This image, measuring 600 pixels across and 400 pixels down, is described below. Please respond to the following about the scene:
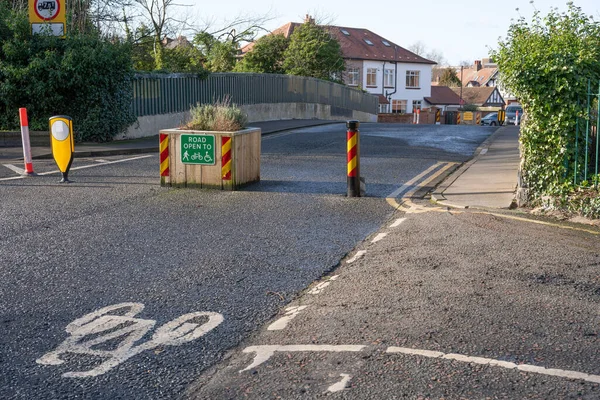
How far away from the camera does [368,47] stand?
243 feet

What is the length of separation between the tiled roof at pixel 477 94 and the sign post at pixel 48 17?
8686 centimetres

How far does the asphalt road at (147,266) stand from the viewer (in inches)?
166

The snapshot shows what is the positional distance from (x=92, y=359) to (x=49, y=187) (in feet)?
24.5

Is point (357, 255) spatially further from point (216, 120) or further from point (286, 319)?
point (216, 120)

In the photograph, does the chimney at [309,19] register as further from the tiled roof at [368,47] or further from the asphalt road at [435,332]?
the asphalt road at [435,332]

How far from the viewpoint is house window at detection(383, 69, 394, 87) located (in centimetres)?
7462

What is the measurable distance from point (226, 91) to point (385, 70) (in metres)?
49.2

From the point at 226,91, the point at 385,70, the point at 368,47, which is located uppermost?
the point at 368,47

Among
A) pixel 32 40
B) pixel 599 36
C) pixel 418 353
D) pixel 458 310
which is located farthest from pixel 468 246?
pixel 32 40

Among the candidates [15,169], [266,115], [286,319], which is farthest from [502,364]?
[266,115]

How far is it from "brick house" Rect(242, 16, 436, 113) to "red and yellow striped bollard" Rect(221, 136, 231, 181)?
59.6 meters

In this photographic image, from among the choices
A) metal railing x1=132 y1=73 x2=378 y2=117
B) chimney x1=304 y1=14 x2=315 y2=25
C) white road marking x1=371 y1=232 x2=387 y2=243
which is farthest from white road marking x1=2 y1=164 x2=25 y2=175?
chimney x1=304 y1=14 x2=315 y2=25

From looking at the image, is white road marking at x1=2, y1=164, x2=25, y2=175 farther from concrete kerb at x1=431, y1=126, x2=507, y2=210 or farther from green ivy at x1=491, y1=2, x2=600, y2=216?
green ivy at x1=491, y1=2, x2=600, y2=216

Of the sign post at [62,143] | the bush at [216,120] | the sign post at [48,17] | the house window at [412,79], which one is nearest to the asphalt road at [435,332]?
the bush at [216,120]
